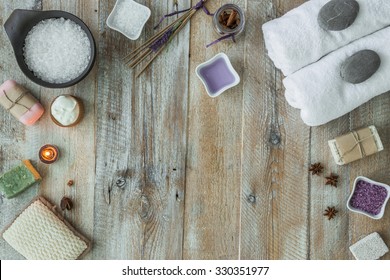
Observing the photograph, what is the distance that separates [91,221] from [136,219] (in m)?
0.13

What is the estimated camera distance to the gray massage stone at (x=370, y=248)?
1598mm

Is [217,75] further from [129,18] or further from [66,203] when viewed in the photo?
[66,203]

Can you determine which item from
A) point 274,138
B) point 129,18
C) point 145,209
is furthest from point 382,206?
point 129,18

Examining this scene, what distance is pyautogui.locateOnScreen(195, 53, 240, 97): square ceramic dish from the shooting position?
1.56 meters

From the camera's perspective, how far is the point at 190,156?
160cm

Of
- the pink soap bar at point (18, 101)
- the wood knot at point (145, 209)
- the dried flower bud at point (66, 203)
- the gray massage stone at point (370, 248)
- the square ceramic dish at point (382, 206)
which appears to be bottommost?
the gray massage stone at point (370, 248)

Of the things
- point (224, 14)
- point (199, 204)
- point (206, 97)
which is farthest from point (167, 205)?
point (224, 14)

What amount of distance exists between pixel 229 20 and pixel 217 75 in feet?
0.52

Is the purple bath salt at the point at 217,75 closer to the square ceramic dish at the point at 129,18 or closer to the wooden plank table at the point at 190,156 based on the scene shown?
the wooden plank table at the point at 190,156

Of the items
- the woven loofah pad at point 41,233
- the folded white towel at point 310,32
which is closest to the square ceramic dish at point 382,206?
the folded white towel at point 310,32

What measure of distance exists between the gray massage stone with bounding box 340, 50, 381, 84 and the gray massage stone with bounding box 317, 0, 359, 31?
0.32 ft

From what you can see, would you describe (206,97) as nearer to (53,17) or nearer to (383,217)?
(53,17)

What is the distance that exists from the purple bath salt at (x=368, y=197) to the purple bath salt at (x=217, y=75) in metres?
0.49

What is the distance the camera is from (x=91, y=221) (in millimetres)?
1605
